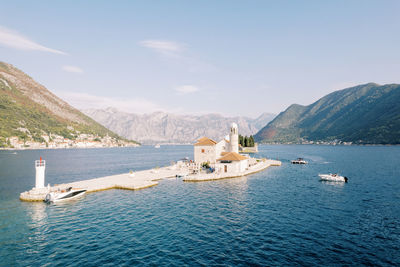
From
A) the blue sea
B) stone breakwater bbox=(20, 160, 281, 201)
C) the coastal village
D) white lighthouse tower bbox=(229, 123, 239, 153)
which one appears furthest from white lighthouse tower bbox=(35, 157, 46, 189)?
white lighthouse tower bbox=(229, 123, 239, 153)

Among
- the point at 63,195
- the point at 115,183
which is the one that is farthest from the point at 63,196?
the point at 115,183

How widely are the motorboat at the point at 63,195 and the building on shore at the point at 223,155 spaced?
4034 cm

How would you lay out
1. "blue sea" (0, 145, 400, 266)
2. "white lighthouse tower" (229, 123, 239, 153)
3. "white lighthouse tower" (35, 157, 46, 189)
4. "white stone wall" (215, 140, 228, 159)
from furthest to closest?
"white lighthouse tower" (229, 123, 239, 153)
"white stone wall" (215, 140, 228, 159)
"white lighthouse tower" (35, 157, 46, 189)
"blue sea" (0, 145, 400, 266)

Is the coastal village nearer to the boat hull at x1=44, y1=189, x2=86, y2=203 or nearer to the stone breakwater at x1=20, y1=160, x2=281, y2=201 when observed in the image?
the stone breakwater at x1=20, y1=160, x2=281, y2=201

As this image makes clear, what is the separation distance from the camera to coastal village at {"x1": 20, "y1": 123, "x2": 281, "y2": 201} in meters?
43.6

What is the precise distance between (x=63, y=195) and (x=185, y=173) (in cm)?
Result: 3500

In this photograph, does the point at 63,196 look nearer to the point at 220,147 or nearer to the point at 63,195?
the point at 63,195

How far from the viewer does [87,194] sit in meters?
45.4

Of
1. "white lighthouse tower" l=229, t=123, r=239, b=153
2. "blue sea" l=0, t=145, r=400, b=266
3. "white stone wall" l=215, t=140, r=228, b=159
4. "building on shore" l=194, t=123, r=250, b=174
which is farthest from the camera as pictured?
"white lighthouse tower" l=229, t=123, r=239, b=153

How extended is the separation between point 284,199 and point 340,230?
1505cm

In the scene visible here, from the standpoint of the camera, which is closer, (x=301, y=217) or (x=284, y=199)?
(x=301, y=217)

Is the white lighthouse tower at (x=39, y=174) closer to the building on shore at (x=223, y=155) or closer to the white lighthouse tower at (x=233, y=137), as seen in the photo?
the building on shore at (x=223, y=155)

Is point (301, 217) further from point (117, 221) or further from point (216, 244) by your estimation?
point (117, 221)

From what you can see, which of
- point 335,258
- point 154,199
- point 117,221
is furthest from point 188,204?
→ point 335,258
